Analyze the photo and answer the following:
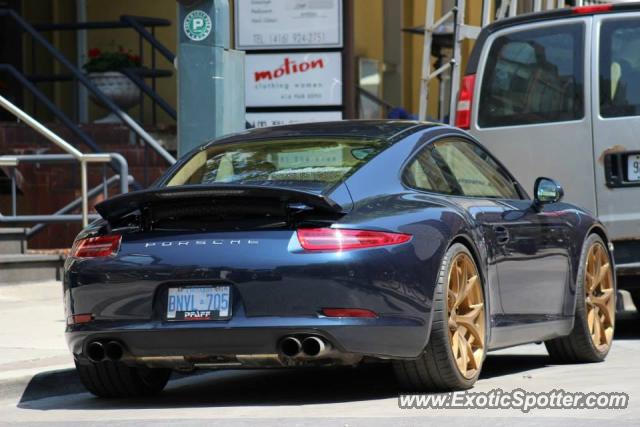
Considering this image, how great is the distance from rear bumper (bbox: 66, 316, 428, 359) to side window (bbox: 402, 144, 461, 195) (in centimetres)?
91

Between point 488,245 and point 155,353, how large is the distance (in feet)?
6.22

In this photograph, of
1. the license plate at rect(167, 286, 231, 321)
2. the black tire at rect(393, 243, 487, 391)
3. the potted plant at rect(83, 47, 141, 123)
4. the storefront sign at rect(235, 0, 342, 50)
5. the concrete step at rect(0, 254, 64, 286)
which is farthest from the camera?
the potted plant at rect(83, 47, 141, 123)

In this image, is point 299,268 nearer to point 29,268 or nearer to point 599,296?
point 599,296

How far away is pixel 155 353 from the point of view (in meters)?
7.36

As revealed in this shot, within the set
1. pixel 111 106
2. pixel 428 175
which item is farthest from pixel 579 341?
pixel 111 106

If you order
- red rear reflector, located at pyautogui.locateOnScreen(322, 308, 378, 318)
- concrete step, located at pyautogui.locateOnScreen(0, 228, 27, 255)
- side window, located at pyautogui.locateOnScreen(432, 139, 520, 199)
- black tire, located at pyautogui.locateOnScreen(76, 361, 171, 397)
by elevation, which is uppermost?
side window, located at pyautogui.locateOnScreen(432, 139, 520, 199)

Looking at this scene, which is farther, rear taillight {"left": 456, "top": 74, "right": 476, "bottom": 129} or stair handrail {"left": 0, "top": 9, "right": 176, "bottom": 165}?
stair handrail {"left": 0, "top": 9, "right": 176, "bottom": 165}

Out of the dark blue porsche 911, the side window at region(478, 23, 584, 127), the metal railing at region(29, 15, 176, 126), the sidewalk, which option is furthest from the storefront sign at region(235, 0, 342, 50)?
the dark blue porsche 911

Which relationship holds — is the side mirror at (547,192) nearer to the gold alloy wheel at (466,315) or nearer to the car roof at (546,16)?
the gold alloy wheel at (466,315)

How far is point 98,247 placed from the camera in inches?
296

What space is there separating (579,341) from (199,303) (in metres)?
2.83

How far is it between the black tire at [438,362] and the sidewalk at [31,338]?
6.97 feet

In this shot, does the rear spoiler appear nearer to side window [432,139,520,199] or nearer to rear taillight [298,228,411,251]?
rear taillight [298,228,411,251]

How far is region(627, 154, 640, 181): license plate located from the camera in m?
10.7
